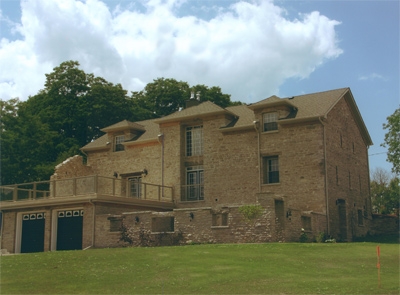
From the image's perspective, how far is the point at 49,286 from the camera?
18.2m

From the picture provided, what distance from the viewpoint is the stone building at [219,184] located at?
95.7 ft

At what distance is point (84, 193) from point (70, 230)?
2335mm

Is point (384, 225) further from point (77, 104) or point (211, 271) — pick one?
point (77, 104)

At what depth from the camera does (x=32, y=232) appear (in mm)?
33031

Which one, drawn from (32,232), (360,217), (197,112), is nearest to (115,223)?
(32,232)

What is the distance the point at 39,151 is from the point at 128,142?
10.8 m

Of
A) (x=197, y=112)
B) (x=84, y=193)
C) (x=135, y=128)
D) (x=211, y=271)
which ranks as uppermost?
(x=197, y=112)

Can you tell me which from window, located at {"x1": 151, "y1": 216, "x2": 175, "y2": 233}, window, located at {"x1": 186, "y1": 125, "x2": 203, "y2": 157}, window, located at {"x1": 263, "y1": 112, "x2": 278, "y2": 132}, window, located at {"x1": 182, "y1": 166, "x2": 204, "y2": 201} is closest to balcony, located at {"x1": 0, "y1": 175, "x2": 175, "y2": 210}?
window, located at {"x1": 182, "y1": 166, "x2": 204, "y2": 201}

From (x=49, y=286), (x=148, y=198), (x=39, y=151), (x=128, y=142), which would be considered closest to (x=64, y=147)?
(x=39, y=151)

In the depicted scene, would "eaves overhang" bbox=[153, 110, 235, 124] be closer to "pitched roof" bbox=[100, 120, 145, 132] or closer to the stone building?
the stone building

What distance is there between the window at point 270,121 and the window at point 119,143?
11.3m

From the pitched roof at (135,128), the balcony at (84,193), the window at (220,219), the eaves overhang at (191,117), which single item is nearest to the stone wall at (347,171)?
the eaves overhang at (191,117)

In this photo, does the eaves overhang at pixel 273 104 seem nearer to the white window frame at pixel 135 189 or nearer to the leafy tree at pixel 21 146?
the white window frame at pixel 135 189

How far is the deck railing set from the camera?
3098 cm
